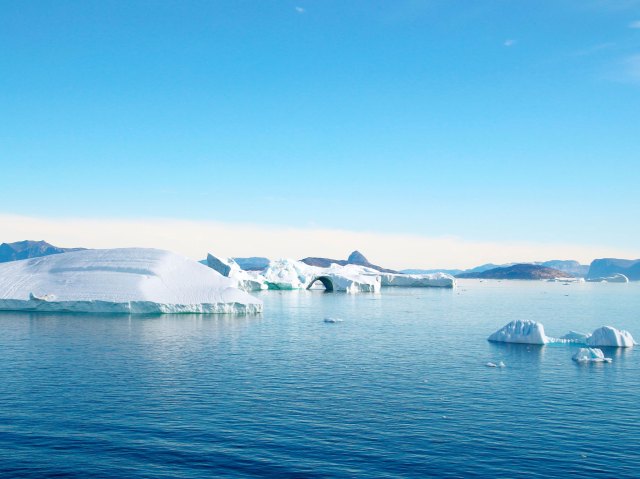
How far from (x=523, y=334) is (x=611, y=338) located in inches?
224

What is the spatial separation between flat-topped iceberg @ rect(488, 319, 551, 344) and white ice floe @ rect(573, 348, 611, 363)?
5699 millimetres

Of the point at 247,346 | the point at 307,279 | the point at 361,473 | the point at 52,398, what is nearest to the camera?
the point at 361,473

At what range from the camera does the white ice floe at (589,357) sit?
1377 inches

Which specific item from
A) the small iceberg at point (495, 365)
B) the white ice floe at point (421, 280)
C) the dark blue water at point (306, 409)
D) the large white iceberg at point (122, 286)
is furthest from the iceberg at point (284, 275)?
the small iceberg at point (495, 365)

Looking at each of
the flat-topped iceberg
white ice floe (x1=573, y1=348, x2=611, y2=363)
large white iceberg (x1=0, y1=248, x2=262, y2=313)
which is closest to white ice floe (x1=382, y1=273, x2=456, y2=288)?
large white iceberg (x1=0, y1=248, x2=262, y2=313)

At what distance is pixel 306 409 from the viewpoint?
23.1 meters

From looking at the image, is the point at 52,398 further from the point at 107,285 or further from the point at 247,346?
the point at 107,285

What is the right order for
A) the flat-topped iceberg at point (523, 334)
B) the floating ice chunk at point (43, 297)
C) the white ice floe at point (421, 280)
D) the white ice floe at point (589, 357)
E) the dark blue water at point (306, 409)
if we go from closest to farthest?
the dark blue water at point (306, 409) → the white ice floe at point (589, 357) → the flat-topped iceberg at point (523, 334) → the floating ice chunk at point (43, 297) → the white ice floe at point (421, 280)

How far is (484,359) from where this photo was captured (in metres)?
35.8

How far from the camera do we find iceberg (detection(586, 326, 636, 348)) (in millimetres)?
40531

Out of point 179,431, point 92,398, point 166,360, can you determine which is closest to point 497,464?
point 179,431

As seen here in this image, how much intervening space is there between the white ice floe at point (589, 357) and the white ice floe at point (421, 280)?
436 ft

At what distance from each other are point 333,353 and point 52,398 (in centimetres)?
1787

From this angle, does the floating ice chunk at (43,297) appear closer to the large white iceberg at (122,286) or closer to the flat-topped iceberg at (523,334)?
the large white iceberg at (122,286)
